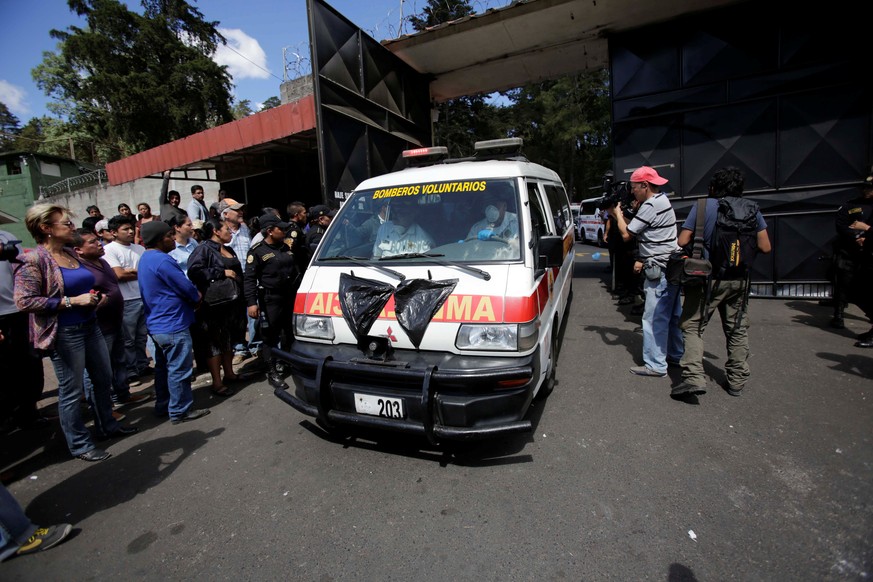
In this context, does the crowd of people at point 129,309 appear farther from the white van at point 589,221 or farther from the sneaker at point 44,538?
the white van at point 589,221

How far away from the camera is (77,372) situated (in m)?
3.38

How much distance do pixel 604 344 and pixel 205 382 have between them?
505cm

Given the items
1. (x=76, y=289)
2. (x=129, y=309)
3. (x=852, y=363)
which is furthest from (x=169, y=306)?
(x=852, y=363)

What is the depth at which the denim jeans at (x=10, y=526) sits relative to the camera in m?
2.35

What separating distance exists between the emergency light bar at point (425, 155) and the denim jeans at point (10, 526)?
453cm

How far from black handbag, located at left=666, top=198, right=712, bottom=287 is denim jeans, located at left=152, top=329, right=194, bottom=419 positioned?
15.1 feet

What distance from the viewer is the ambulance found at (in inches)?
111

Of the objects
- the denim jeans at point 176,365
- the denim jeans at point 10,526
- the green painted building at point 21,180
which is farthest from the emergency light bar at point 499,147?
the green painted building at point 21,180

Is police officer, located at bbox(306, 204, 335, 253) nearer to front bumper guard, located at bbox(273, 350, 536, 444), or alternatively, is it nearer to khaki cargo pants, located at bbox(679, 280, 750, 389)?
front bumper guard, located at bbox(273, 350, 536, 444)

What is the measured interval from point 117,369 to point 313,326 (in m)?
2.73

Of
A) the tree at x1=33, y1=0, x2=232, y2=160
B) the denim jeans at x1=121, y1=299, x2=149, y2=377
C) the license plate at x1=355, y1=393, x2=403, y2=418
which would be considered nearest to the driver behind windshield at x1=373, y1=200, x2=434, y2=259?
the license plate at x1=355, y1=393, x2=403, y2=418

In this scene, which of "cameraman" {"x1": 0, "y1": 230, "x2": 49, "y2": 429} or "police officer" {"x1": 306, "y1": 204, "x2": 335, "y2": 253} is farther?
"police officer" {"x1": 306, "y1": 204, "x2": 335, "y2": 253}

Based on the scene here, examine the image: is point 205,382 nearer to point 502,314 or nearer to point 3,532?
point 3,532

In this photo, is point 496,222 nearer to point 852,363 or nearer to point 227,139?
point 852,363
